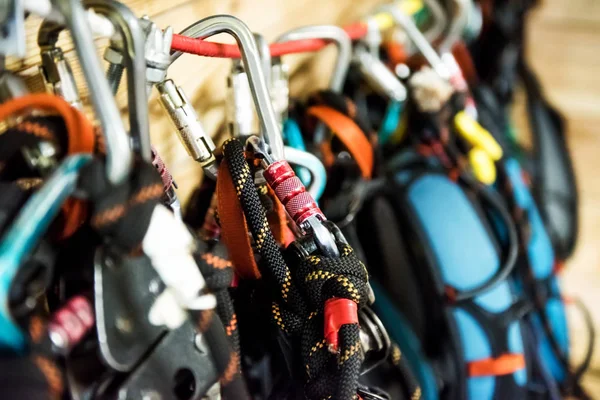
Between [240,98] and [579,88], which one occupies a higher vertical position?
[240,98]

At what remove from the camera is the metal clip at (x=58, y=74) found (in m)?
0.33

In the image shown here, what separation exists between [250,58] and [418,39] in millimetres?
377

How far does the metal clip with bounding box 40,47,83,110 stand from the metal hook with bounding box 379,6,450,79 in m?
0.45

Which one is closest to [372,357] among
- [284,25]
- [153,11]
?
[153,11]

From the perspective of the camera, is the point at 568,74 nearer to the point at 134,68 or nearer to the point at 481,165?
the point at 481,165

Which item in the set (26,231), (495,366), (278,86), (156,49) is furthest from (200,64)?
(495,366)

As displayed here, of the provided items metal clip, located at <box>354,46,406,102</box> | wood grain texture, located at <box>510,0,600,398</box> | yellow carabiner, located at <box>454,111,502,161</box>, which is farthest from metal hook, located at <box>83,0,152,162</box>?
wood grain texture, located at <box>510,0,600,398</box>

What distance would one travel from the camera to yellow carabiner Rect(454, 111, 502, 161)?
693 mm

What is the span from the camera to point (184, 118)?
1.19ft

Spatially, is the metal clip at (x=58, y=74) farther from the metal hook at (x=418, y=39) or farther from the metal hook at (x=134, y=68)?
the metal hook at (x=418, y=39)

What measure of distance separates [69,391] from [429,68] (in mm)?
593

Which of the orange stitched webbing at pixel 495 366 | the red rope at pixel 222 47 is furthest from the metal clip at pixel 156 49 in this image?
the orange stitched webbing at pixel 495 366

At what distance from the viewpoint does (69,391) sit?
0.26 metres

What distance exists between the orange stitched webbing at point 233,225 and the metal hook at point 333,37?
0.70 ft
